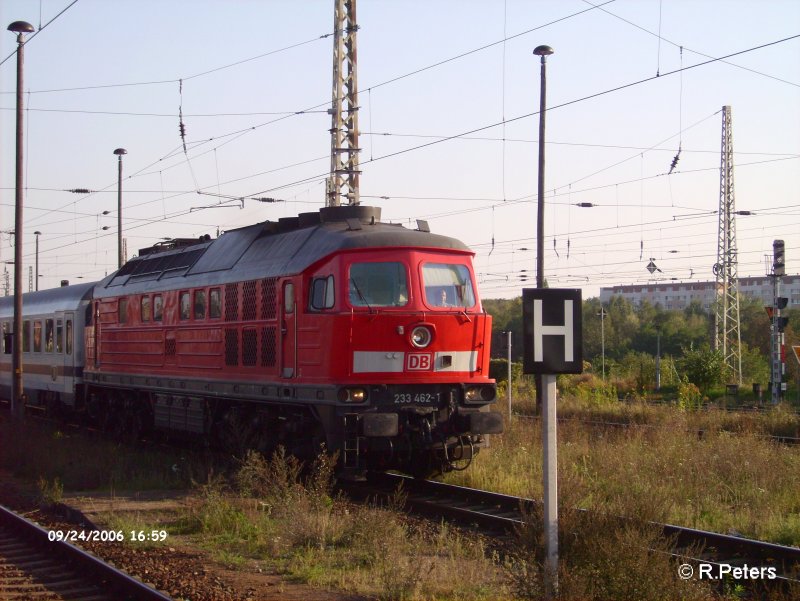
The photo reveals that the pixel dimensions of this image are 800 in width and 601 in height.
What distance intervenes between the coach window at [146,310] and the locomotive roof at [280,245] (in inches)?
8.0

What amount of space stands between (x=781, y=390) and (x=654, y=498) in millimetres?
22668

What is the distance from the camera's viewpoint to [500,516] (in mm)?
11492

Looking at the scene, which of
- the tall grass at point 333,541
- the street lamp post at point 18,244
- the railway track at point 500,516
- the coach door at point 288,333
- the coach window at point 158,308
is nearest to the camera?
the tall grass at point 333,541

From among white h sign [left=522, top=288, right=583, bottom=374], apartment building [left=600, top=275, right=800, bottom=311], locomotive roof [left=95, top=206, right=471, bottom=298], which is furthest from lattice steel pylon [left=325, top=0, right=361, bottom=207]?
apartment building [left=600, top=275, right=800, bottom=311]

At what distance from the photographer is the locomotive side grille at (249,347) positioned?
14.6 m

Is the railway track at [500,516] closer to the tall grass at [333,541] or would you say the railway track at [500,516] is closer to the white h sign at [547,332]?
the tall grass at [333,541]

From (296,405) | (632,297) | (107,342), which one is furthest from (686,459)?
(632,297)

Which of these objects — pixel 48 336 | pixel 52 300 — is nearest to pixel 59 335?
pixel 48 336

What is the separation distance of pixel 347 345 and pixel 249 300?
282 centimetres

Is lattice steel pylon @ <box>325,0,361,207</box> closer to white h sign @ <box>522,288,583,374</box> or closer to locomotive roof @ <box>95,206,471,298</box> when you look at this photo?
locomotive roof @ <box>95,206,471,298</box>

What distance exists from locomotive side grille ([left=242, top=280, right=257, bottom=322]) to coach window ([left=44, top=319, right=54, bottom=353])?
40.7ft

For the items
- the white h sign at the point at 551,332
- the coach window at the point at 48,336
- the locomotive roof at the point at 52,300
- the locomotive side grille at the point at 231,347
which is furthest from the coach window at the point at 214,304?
the coach window at the point at 48,336

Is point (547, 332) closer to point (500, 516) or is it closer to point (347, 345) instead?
point (500, 516)

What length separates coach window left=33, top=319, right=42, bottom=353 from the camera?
26.7 meters
